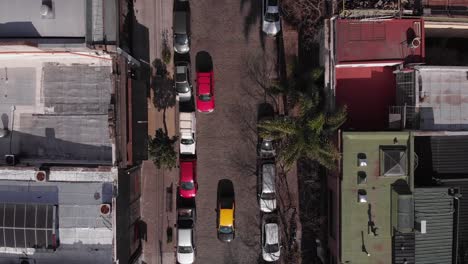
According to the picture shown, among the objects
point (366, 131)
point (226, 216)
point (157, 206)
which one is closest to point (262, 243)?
point (226, 216)

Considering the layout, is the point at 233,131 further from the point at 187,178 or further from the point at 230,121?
the point at 187,178

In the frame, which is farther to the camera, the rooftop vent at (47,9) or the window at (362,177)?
the window at (362,177)

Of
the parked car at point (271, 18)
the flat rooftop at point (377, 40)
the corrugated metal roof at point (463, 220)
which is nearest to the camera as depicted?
the flat rooftop at point (377, 40)

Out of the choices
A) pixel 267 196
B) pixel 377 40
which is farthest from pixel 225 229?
pixel 377 40

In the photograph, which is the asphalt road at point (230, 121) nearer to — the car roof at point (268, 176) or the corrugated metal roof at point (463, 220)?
the car roof at point (268, 176)

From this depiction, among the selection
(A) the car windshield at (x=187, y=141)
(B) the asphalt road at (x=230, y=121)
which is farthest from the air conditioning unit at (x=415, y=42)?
(A) the car windshield at (x=187, y=141)

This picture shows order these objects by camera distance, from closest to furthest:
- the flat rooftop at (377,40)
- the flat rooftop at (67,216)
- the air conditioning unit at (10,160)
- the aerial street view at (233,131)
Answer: the flat rooftop at (67,216)
the aerial street view at (233,131)
the air conditioning unit at (10,160)
the flat rooftop at (377,40)
